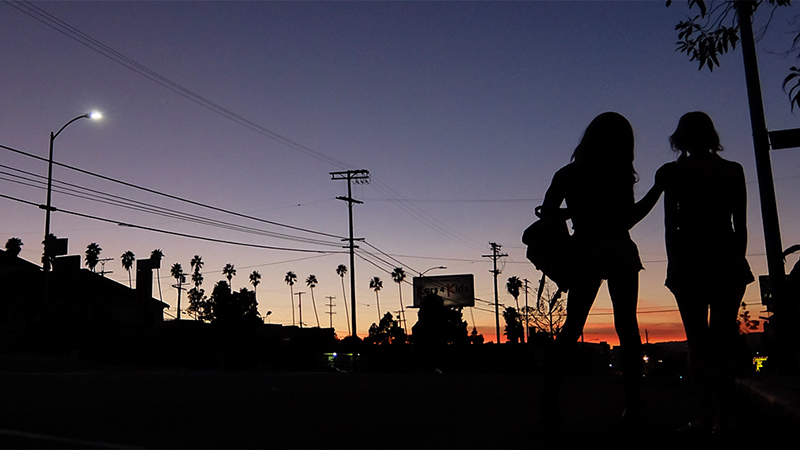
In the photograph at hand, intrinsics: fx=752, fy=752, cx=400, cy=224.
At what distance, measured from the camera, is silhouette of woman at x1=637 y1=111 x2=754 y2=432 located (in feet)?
13.1

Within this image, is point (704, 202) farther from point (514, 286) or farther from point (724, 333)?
point (514, 286)

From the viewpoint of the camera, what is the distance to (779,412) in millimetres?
5191

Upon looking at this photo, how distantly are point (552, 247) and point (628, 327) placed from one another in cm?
64

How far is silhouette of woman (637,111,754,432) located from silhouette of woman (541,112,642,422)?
220mm

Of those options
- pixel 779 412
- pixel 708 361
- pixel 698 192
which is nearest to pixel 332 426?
pixel 708 361

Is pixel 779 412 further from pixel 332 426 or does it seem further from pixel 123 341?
pixel 123 341

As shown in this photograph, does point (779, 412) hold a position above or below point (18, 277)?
below

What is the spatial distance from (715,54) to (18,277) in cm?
6159

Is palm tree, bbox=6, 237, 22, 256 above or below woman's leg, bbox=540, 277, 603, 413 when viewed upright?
above

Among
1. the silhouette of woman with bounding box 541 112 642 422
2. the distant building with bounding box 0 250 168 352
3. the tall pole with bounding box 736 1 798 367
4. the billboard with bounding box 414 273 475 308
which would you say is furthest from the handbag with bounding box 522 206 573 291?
the billboard with bounding box 414 273 475 308

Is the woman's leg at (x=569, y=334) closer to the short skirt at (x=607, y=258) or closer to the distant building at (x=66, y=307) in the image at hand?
the short skirt at (x=607, y=258)

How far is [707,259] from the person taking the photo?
400cm

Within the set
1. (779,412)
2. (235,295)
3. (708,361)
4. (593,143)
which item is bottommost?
(779,412)

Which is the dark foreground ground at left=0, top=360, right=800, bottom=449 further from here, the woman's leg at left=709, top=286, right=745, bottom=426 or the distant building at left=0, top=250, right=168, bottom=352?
the distant building at left=0, top=250, right=168, bottom=352
